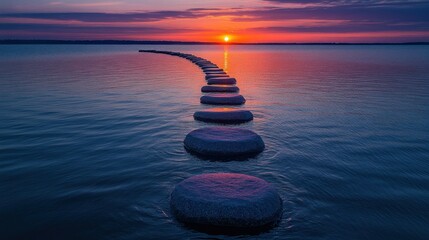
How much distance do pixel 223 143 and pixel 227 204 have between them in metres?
4.73

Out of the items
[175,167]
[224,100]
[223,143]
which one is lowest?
[175,167]

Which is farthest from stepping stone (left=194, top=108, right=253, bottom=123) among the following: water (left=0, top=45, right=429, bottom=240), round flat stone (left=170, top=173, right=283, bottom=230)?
round flat stone (left=170, top=173, right=283, bottom=230)

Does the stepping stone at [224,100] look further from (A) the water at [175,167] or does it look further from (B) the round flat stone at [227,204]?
(B) the round flat stone at [227,204]

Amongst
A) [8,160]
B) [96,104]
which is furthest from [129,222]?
[96,104]

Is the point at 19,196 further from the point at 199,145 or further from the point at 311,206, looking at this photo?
the point at 311,206

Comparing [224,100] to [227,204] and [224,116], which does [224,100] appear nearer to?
[224,116]

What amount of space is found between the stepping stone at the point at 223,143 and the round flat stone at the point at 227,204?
357cm

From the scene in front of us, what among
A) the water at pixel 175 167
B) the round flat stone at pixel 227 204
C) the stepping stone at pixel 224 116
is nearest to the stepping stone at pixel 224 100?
the water at pixel 175 167

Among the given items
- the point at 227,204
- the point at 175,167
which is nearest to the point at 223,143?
the point at 175,167

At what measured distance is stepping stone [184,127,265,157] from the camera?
42.5ft

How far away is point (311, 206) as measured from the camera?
9375mm

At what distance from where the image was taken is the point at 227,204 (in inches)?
330

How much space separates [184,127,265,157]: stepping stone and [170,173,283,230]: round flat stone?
3567 millimetres

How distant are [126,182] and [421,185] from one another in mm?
8124
